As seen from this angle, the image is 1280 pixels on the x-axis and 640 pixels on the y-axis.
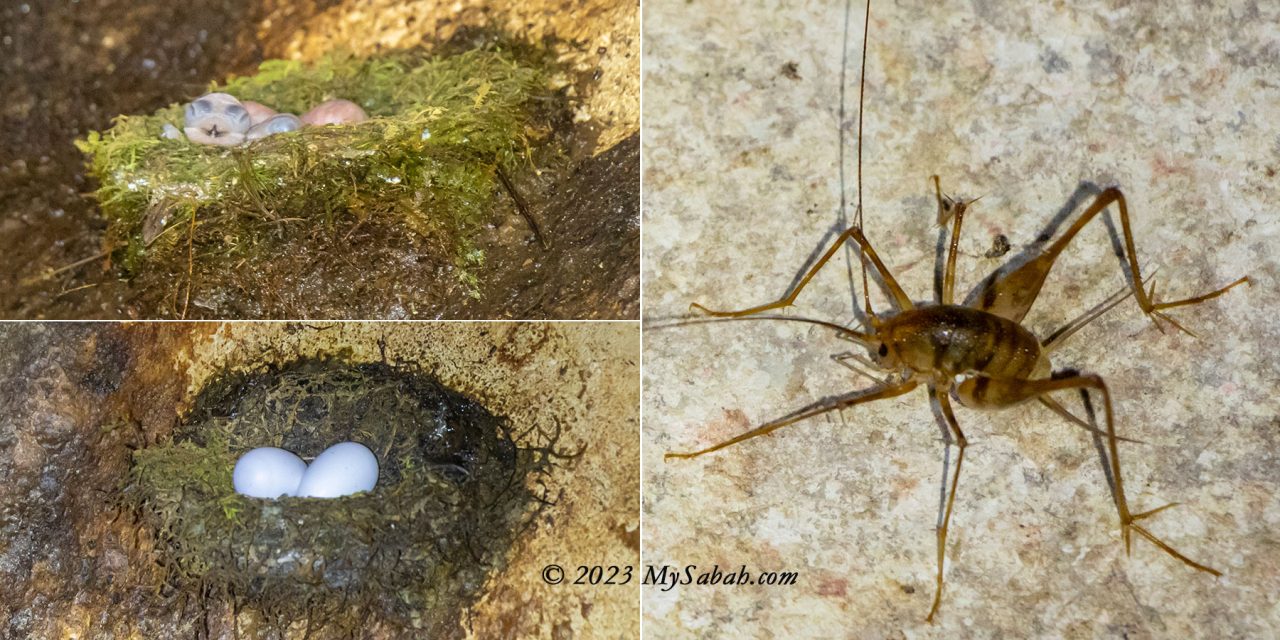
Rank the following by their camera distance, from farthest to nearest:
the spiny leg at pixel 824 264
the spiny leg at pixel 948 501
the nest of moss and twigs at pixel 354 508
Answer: the spiny leg at pixel 824 264 → the spiny leg at pixel 948 501 → the nest of moss and twigs at pixel 354 508

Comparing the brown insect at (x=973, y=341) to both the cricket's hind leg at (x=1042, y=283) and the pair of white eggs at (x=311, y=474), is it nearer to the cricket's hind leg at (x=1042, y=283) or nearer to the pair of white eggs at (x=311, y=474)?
the cricket's hind leg at (x=1042, y=283)

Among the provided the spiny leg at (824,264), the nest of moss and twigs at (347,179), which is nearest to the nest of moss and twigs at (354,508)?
the nest of moss and twigs at (347,179)

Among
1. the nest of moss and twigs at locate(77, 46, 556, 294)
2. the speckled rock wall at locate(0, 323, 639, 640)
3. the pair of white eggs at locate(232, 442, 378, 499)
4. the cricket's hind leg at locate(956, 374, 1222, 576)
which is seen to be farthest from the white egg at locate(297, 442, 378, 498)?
the cricket's hind leg at locate(956, 374, 1222, 576)

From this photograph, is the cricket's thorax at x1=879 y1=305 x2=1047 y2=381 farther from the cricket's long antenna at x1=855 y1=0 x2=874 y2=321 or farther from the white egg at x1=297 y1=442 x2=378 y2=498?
the white egg at x1=297 y1=442 x2=378 y2=498

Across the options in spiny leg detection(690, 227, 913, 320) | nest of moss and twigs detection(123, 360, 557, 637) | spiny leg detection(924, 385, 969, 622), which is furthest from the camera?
spiny leg detection(690, 227, 913, 320)

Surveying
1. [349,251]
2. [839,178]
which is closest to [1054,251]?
[839,178]

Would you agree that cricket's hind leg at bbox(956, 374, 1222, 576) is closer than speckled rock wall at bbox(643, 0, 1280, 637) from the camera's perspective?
Yes

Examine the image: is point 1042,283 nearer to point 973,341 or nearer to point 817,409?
point 973,341
